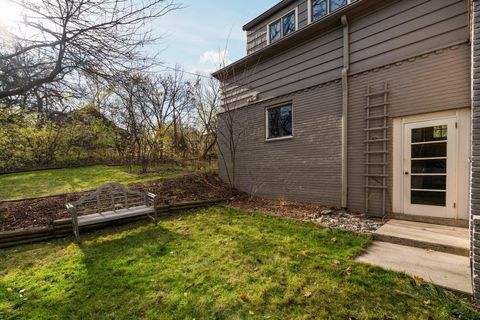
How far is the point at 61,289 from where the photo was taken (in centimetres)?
284

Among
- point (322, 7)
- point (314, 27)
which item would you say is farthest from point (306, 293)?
point (322, 7)

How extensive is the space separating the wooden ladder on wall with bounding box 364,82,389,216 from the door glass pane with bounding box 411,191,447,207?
0.54 m

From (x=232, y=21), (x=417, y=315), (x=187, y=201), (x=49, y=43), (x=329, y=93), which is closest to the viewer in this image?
(x=417, y=315)

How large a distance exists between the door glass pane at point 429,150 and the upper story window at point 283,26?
5272mm

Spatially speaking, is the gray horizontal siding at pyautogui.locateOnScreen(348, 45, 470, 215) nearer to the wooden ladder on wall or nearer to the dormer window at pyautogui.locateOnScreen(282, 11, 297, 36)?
the wooden ladder on wall

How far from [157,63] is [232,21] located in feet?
16.4

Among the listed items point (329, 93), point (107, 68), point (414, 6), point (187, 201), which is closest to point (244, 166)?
point (187, 201)

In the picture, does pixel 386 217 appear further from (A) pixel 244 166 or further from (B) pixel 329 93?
(A) pixel 244 166

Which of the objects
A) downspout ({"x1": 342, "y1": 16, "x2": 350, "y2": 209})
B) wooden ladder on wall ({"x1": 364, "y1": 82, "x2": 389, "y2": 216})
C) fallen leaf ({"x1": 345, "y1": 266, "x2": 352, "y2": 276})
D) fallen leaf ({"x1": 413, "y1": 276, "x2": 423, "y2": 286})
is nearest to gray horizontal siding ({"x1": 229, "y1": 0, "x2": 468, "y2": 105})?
downspout ({"x1": 342, "y1": 16, "x2": 350, "y2": 209})

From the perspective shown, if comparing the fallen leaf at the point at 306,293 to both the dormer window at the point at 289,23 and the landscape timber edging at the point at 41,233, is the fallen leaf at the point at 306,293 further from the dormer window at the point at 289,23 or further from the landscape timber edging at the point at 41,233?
the dormer window at the point at 289,23

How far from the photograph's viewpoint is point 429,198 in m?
4.67

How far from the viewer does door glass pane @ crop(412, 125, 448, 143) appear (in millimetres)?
4504

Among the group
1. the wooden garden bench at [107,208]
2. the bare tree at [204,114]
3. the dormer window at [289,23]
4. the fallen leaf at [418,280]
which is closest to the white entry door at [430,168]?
the fallen leaf at [418,280]

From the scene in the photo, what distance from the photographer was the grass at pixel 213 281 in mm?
2330
